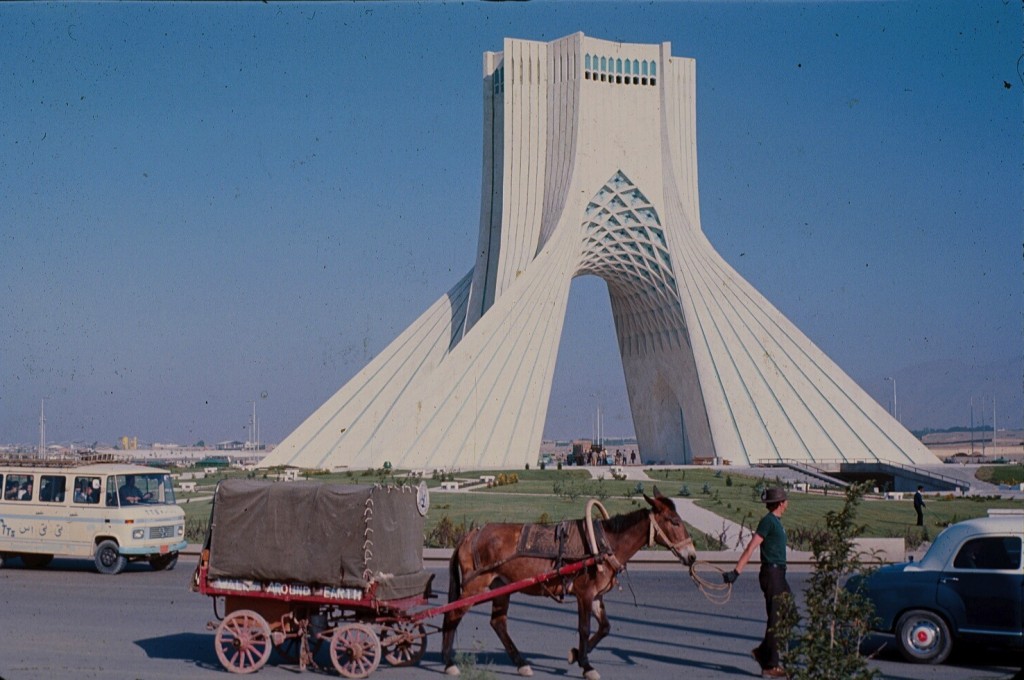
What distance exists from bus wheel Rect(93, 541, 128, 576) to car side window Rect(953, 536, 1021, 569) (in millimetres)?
10220

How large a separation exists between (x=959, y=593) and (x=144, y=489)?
1027 cm

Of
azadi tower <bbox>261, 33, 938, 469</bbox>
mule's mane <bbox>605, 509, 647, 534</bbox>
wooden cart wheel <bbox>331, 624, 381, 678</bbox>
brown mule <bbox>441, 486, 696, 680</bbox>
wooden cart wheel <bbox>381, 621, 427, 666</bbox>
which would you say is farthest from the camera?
azadi tower <bbox>261, 33, 938, 469</bbox>

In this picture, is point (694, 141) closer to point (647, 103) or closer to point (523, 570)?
point (647, 103)

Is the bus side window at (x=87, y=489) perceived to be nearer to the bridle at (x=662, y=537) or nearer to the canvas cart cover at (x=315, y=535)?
the canvas cart cover at (x=315, y=535)

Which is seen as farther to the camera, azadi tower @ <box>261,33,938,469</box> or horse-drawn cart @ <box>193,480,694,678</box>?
azadi tower @ <box>261,33,938,469</box>

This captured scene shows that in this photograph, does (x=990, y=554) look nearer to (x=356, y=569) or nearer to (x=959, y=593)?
(x=959, y=593)

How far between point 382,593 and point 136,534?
7449 millimetres

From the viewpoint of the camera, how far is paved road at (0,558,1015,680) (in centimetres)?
852

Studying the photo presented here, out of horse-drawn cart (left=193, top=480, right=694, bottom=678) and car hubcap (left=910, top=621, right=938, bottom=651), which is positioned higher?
horse-drawn cart (left=193, top=480, right=694, bottom=678)

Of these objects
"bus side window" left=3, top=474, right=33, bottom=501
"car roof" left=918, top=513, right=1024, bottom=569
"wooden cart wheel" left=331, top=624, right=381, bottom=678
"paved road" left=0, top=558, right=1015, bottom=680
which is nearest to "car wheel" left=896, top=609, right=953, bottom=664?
"paved road" left=0, top=558, right=1015, bottom=680

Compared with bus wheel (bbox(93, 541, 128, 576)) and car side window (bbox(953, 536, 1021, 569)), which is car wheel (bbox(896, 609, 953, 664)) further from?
bus wheel (bbox(93, 541, 128, 576))

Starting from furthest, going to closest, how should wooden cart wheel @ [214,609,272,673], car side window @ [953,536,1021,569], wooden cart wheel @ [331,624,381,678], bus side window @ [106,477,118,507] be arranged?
bus side window @ [106,477,118,507], car side window @ [953,536,1021,569], wooden cart wheel @ [214,609,272,673], wooden cart wheel @ [331,624,381,678]

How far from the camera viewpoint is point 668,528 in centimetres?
792

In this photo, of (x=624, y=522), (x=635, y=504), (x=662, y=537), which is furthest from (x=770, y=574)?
(x=635, y=504)
